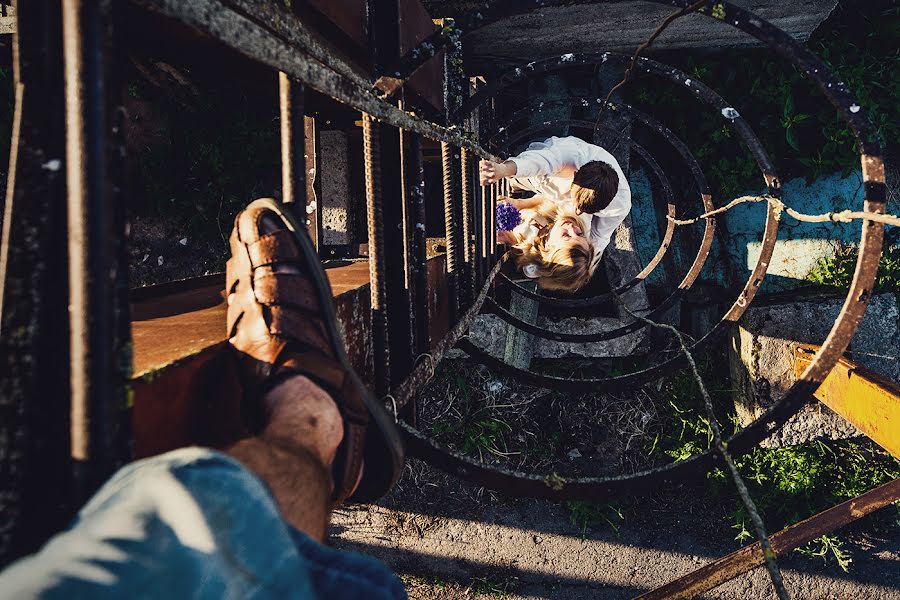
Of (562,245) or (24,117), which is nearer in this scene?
(24,117)

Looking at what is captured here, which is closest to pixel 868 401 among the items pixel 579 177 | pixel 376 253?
pixel 579 177

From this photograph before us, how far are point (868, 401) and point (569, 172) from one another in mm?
2519

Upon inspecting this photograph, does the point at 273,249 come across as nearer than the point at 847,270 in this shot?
Yes

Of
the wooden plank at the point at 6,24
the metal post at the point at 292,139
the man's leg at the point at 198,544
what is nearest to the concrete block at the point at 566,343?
the metal post at the point at 292,139

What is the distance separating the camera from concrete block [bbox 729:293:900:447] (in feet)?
14.7

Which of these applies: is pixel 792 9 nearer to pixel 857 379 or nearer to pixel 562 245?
pixel 562 245

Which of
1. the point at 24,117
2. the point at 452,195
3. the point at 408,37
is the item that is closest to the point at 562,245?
the point at 452,195

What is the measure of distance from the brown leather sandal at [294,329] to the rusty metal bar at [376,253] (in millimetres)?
290

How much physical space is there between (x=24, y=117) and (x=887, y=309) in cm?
602

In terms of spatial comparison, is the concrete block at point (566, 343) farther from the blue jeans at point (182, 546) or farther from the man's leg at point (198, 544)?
the blue jeans at point (182, 546)

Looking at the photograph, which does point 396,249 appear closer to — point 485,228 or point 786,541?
point 485,228

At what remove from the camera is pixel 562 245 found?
13.3 ft

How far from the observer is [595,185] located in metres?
3.82

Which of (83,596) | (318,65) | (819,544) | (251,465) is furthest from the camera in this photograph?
(819,544)
